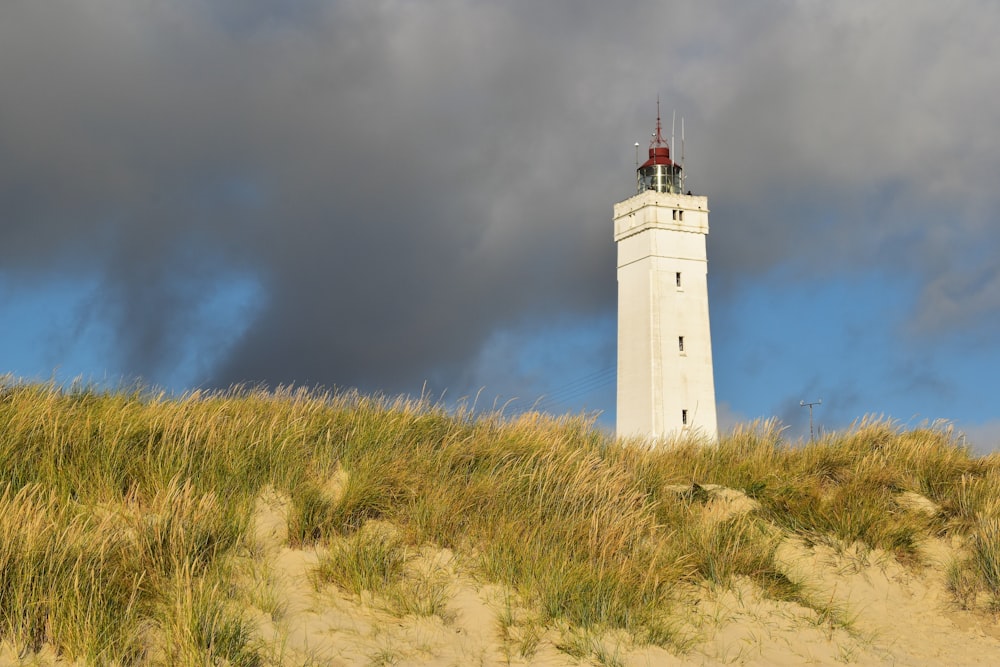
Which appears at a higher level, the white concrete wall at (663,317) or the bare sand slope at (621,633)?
the white concrete wall at (663,317)

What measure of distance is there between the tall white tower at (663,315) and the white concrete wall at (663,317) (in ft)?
0.15

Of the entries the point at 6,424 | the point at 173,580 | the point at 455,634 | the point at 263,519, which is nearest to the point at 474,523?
the point at 455,634

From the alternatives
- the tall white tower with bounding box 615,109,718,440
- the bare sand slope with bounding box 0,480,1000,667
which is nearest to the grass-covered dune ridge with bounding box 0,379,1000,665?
the bare sand slope with bounding box 0,480,1000,667

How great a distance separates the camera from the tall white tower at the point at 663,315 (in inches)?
1567

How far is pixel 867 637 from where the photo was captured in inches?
299

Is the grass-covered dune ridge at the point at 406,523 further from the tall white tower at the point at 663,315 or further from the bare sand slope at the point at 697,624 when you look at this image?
the tall white tower at the point at 663,315

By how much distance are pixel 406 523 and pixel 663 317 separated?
3414 cm

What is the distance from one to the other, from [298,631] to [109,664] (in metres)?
1.21

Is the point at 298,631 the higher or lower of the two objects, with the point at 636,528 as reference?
lower

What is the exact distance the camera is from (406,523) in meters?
7.50

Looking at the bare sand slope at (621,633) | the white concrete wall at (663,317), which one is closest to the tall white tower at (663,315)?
the white concrete wall at (663,317)

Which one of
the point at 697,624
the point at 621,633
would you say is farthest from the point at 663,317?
the point at 621,633

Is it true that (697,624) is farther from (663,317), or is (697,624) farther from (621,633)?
(663,317)

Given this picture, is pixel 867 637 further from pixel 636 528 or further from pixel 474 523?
pixel 474 523
